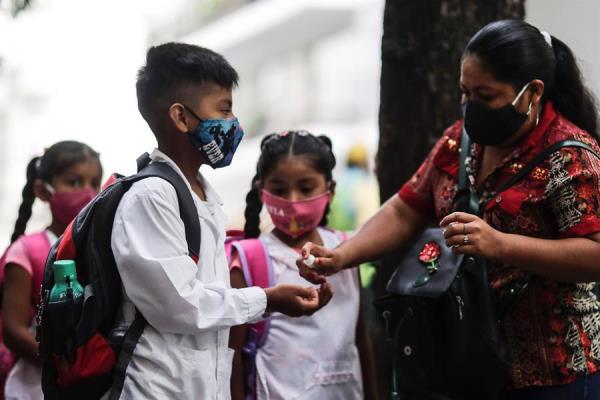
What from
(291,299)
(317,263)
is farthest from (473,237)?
(317,263)

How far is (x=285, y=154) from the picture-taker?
403 centimetres

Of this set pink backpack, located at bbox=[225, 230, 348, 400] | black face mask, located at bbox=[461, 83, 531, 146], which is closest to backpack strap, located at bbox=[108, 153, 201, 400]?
pink backpack, located at bbox=[225, 230, 348, 400]

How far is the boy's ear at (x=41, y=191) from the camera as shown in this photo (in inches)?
183

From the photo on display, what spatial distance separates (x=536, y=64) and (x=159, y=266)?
58.0 inches

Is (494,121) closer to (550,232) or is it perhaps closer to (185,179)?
(550,232)

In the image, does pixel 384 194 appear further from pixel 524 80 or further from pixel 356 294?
pixel 524 80

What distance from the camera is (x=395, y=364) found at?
359 cm

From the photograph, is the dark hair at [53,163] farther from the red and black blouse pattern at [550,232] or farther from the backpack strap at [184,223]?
the red and black blouse pattern at [550,232]

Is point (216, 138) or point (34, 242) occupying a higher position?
point (216, 138)

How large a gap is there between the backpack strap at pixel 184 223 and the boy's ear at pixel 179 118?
14 cm

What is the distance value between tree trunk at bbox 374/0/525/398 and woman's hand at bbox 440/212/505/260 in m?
1.47

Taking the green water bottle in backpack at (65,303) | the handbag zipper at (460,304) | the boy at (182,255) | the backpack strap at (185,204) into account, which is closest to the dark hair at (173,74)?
the boy at (182,255)

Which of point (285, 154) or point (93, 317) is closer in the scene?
point (93, 317)

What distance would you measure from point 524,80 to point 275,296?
113 centimetres
